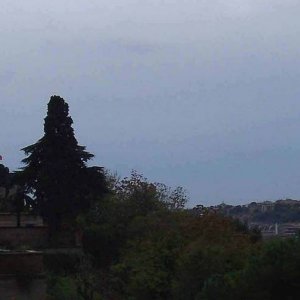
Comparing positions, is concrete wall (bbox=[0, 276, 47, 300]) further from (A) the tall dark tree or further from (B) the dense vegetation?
(A) the tall dark tree

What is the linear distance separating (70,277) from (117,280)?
7.16ft

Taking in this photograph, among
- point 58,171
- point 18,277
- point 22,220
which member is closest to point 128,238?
point 58,171

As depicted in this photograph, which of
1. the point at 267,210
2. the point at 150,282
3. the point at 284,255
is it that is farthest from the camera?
the point at 267,210

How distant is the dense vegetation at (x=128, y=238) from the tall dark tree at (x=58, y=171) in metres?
0.05

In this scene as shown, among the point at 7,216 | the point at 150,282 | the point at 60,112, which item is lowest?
the point at 150,282

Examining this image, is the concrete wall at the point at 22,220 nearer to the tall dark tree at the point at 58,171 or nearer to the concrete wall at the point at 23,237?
the concrete wall at the point at 23,237

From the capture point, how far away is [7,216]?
200 ft

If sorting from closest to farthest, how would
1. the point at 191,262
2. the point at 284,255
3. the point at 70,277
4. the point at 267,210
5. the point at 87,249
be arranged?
the point at 284,255 → the point at 191,262 → the point at 70,277 → the point at 87,249 → the point at 267,210

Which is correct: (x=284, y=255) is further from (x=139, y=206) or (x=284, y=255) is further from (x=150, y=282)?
(x=139, y=206)

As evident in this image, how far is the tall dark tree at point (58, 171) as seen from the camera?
Result: 180 ft

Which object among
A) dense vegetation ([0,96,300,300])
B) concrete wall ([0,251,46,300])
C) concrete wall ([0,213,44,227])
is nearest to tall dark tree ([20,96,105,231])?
dense vegetation ([0,96,300,300])

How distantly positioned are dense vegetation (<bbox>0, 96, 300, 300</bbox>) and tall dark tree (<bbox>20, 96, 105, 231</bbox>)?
2.1 inches

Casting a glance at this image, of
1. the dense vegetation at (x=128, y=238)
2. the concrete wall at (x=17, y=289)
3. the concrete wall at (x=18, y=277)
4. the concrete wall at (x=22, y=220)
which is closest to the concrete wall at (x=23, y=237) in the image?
the dense vegetation at (x=128, y=238)

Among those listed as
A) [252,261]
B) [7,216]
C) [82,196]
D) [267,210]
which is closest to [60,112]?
[82,196]
